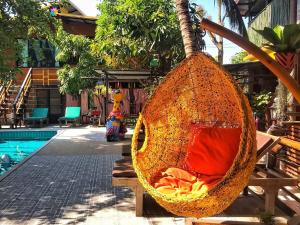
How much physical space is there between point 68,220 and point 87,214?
1.00ft

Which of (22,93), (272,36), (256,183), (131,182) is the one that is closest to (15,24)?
(272,36)

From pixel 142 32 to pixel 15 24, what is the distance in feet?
19.6

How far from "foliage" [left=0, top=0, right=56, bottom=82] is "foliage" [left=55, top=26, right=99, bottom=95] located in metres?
7.94

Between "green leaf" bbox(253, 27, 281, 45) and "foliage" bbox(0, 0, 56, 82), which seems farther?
"foliage" bbox(0, 0, 56, 82)

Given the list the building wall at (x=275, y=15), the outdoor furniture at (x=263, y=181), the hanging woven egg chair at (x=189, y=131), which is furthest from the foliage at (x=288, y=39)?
the building wall at (x=275, y=15)

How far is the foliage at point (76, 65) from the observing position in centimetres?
1784

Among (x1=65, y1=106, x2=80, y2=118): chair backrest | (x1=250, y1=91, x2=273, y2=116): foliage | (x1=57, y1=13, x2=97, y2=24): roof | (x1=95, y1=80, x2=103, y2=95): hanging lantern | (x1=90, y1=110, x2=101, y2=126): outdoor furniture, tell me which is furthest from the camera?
(x1=57, y1=13, x2=97, y2=24): roof

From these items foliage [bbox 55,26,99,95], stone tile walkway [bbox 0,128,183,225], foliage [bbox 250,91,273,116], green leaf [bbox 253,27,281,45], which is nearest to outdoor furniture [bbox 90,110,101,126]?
foliage [bbox 55,26,99,95]

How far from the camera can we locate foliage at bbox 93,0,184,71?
14.2 m

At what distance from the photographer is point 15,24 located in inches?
365

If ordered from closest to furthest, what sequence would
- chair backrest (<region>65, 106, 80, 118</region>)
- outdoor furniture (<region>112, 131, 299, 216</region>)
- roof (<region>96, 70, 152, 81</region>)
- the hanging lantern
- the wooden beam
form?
1. the wooden beam
2. outdoor furniture (<region>112, 131, 299, 216</region>)
3. roof (<region>96, 70, 152, 81</region>)
4. the hanging lantern
5. chair backrest (<region>65, 106, 80, 118</region>)

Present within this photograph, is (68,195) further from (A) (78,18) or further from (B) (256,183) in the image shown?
(A) (78,18)

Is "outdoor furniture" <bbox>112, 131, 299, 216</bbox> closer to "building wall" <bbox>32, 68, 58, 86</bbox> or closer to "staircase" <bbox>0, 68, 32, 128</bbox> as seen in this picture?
"staircase" <bbox>0, 68, 32, 128</bbox>

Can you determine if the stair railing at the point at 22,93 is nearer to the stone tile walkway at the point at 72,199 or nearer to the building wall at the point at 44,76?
the building wall at the point at 44,76
